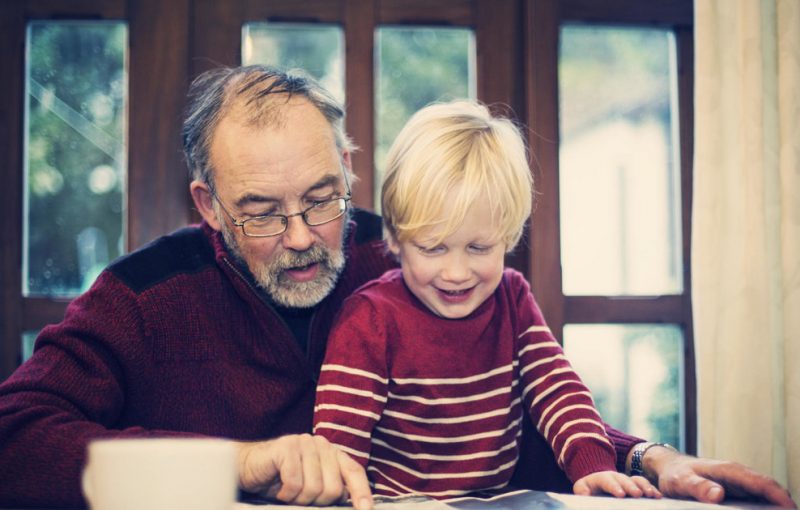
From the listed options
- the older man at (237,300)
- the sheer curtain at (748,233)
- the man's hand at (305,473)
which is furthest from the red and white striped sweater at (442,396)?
the sheer curtain at (748,233)

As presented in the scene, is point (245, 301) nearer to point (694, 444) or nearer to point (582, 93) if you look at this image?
point (582, 93)

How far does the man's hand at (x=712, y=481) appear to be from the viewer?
1.04m

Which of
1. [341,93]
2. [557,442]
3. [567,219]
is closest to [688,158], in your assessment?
[567,219]

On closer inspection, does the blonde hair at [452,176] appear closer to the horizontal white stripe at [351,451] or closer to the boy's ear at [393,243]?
the boy's ear at [393,243]

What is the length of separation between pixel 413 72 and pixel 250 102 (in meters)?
0.73

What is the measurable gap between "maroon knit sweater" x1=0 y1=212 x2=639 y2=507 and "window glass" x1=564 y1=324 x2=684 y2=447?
0.75 m

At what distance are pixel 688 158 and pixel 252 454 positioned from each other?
165 centimetres

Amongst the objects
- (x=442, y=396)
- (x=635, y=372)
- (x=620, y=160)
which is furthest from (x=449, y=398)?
(x=620, y=160)

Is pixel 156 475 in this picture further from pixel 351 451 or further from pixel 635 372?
pixel 635 372

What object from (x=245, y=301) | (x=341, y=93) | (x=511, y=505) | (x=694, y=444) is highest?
(x=341, y=93)

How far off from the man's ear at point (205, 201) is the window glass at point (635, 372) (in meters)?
1.07

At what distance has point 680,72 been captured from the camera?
7.08 feet

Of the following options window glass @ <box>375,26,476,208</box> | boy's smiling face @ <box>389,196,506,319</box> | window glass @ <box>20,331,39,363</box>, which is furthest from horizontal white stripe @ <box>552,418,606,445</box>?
window glass @ <box>20,331,39,363</box>

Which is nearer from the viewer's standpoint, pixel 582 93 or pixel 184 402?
pixel 184 402
